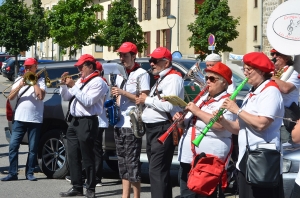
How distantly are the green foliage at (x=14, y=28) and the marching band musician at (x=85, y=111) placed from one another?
3609cm

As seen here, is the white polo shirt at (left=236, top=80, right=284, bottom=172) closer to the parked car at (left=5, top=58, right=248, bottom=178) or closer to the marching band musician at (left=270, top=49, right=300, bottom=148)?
the marching band musician at (left=270, top=49, right=300, bottom=148)

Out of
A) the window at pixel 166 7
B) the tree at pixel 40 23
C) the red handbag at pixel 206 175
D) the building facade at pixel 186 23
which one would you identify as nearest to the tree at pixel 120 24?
the building facade at pixel 186 23

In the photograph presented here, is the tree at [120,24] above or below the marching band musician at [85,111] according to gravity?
above

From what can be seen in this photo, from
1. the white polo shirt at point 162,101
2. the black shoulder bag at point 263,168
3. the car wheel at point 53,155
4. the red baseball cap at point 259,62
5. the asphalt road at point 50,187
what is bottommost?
the asphalt road at point 50,187

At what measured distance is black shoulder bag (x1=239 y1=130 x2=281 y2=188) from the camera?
562 centimetres

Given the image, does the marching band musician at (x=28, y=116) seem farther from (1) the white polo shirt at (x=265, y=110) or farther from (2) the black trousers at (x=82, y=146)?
(1) the white polo shirt at (x=265, y=110)

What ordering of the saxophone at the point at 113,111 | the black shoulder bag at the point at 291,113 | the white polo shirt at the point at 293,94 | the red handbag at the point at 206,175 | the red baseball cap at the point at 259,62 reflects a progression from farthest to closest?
the saxophone at the point at 113,111
the black shoulder bag at the point at 291,113
the white polo shirt at the point at 293,94
the red handbag at the point at 206,175
the red baseball cap at the point at 259,62

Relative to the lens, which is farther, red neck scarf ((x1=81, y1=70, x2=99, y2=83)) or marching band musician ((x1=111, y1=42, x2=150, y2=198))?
red neck scarf ((x1=81, y1=70, x2=99, y2=83))

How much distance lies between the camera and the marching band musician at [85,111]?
922 cm

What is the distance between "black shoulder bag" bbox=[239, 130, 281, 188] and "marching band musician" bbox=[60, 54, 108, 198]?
3.86 meters

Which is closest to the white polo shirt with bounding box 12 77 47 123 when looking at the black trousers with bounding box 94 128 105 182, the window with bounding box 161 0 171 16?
the black trousers with bounding box 94 128 105 182

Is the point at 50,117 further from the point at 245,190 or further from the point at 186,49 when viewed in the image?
the point at 186,49

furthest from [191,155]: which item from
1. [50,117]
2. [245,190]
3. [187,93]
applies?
[50,117]

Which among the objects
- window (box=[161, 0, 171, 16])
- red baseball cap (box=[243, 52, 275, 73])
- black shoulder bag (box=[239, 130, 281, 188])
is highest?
window (box=[161, 0, 171, 16])
